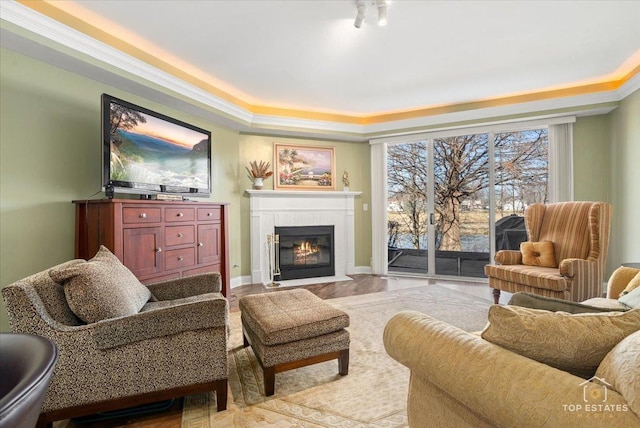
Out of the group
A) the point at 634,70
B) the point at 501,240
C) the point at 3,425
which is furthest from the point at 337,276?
the point at 3,425

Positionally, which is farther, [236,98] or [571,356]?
[236,98]

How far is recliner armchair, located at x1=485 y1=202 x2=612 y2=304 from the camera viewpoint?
2.71 m

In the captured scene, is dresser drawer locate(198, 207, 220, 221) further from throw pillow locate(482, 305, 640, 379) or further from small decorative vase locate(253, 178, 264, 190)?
throw pillow locate(482, 305, 640, 379)

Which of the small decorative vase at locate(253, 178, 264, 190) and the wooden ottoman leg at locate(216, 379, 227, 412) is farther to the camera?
the small decorative vase at locate(253, 178, 264, 190)

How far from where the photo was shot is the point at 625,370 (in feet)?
2.28

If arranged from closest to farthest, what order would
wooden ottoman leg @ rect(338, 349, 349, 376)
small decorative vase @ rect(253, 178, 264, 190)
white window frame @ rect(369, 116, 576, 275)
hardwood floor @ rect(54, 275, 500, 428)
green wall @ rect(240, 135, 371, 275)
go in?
wooden ottoman leg @ rect(338, 349, 349, 376)
hardwood floor @ rect(54, 275, 500, 428)
white window frame @ rect(369, 116, 576, 275)
small decorative vase @ rect(253, 178, 264, 190)
green wall @ rect(240, 135, 371, 275)

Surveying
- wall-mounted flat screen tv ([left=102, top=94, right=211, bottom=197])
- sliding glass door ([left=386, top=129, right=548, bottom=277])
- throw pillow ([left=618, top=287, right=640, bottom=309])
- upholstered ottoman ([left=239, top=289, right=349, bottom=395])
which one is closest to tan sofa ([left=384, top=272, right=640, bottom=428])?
upholstered ottoman ([left=239, top=289, right=349, bottom=395])

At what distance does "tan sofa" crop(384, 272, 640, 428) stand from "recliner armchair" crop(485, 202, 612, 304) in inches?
91.7

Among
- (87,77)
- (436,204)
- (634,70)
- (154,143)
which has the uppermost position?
(634,70)

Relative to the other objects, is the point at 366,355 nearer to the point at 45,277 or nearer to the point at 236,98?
the point at 45,277

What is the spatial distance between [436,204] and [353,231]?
1409 mm

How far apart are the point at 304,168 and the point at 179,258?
2.59 meters

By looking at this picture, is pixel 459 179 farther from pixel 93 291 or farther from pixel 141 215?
pixel 93 291

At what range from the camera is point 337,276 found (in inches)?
195
